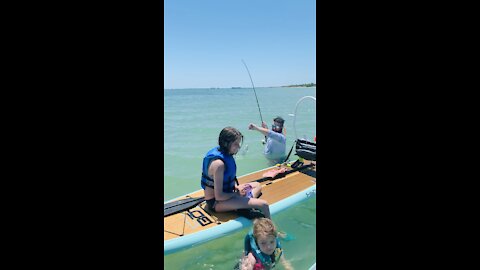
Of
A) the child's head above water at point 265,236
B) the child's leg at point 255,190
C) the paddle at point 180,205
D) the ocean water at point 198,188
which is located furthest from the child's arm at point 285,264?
the paddle at point 180,205

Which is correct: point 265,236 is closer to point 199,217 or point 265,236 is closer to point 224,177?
point 224,177

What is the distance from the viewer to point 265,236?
8.25 feet

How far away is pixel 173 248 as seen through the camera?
2873mm

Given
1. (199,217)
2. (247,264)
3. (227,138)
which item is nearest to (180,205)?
(199,217)

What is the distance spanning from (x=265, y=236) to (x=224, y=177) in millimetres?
775

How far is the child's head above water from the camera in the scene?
252 cm

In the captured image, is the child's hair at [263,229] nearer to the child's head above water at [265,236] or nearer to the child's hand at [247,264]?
the child's head above water at [265,236]
